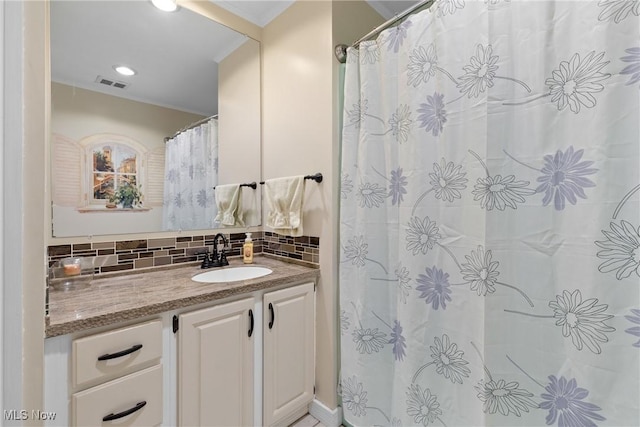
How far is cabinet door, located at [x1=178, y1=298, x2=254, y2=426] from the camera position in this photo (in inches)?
42.9

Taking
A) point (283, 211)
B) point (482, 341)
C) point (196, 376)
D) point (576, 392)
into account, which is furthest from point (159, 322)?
point (576, 392)

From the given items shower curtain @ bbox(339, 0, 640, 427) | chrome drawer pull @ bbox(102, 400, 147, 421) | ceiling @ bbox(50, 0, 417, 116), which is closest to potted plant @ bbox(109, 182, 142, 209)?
ceiling @ bbox(50, 0, 417, 116)

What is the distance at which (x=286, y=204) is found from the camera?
1.66m

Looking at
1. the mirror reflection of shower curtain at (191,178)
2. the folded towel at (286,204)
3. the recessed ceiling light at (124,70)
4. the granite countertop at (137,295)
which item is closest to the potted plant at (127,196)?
the mirror reflection of shower curtain at (191,178)

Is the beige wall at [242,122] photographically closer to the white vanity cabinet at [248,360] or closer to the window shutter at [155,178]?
the window shutter at [155,178]

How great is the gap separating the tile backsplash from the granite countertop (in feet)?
0.21

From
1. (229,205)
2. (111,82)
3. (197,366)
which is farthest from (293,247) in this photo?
(111,82)

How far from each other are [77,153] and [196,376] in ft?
3.80

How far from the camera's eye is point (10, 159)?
1.02ft

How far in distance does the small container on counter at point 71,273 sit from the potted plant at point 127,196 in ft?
1.05

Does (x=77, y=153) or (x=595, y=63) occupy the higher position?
(x=595, y=63)

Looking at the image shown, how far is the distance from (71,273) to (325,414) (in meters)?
1.42

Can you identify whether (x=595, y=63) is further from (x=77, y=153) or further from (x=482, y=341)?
(x=77, y=153)

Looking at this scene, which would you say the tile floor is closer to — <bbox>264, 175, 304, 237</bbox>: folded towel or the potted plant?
<bbox>264, 175, 304, 237</bbox>: folded towel
